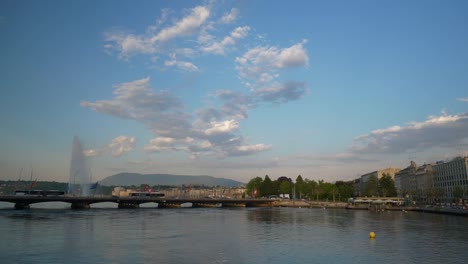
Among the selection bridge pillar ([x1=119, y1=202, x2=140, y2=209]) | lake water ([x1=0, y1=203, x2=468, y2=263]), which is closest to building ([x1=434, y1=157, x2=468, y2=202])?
lake water ([x1=0, y1=203, x2=468, y2=263])

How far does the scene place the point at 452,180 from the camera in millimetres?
165375

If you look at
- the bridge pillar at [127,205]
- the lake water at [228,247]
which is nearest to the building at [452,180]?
the lake water at [228,247]

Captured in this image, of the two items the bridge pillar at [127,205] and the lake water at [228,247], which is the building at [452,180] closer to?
the lake water at [228,247]

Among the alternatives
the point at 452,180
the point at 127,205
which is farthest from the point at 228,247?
the point at 127,205

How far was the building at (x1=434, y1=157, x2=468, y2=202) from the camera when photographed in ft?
492

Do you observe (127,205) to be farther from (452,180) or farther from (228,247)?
(228,247)

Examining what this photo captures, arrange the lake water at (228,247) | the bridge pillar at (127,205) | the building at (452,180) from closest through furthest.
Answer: the lake water at (228,247) → the building at (452,180) → the bridge pillar at (127,205)

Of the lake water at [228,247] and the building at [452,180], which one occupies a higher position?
the building at [452,180]

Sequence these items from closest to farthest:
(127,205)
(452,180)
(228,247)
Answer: (228,247)
(452,180)
(127,205)

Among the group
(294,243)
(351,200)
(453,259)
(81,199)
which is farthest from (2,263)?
(351,200)

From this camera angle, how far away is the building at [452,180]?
14989cm

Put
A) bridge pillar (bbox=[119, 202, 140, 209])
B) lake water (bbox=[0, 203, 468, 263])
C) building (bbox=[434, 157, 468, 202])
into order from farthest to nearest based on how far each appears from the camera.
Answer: bridge pillar (bbox=[119, 202, 140, 209]) < building (bbox=[434, 157, 468, 202]) < lake water (bbox=[0, 203, 468, 263])

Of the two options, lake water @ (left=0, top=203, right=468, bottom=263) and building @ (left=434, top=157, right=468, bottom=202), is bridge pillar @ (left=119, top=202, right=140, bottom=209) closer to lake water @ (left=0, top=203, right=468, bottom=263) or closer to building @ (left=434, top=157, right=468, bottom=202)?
lake water @ (left=0, top=203, right=468, bottom=263)

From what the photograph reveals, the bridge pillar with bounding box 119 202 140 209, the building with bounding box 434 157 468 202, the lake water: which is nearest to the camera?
the lake water
